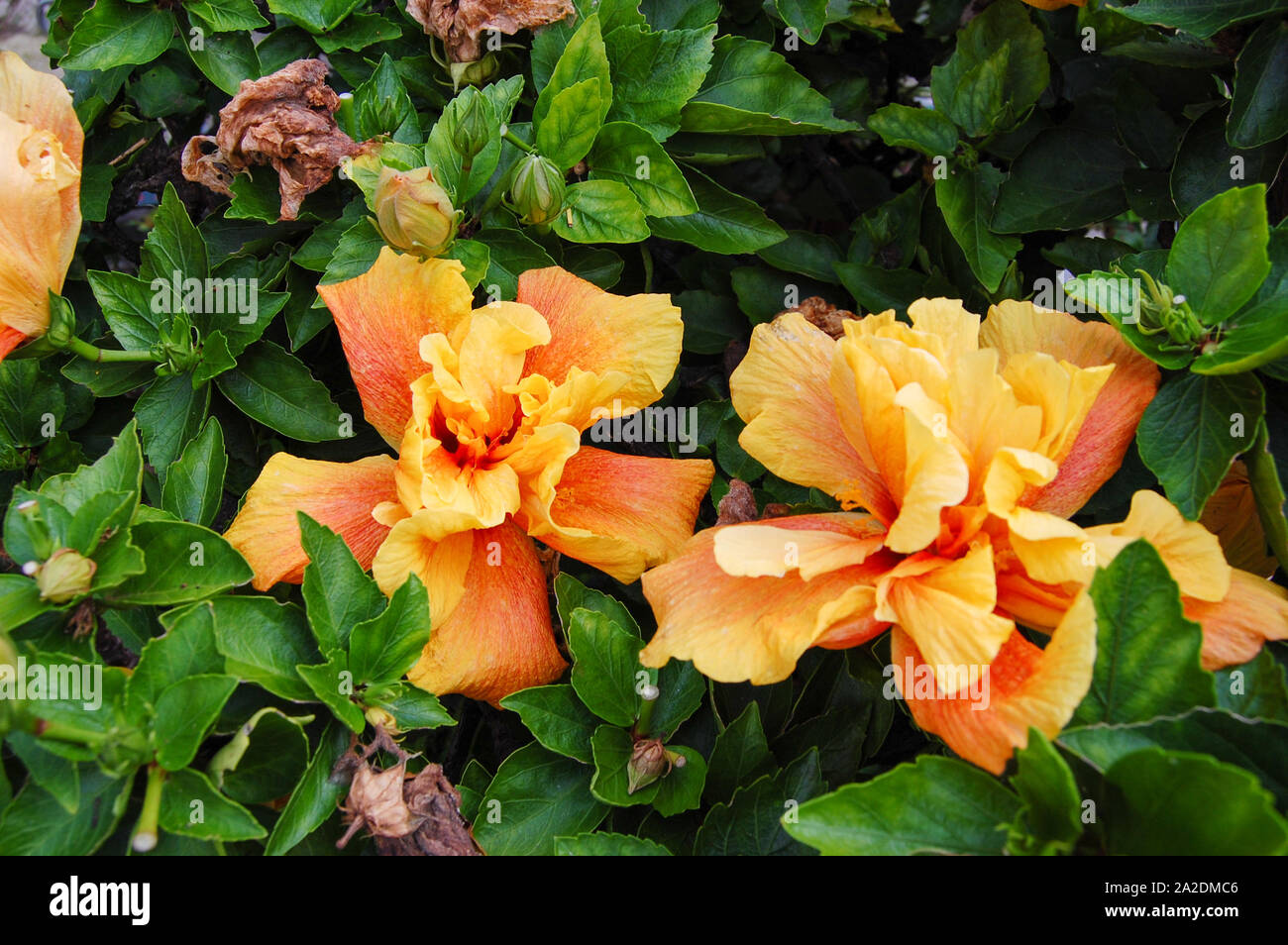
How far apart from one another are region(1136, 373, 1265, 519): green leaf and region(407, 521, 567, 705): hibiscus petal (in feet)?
2.49

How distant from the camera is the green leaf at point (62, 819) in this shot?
1.07 metres

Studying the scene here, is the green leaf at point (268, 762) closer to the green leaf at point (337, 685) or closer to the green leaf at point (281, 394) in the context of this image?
the green leaf at point (337, 685)

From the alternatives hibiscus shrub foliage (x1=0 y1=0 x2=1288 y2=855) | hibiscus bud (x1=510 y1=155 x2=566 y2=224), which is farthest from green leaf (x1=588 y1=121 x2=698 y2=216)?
hibiscus bud (x1=510 y1=155 x2=566 y2=224)

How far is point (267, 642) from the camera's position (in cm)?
123

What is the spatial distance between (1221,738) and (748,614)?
18.8 inches

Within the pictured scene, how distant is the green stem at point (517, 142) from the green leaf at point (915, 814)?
0.97 metres

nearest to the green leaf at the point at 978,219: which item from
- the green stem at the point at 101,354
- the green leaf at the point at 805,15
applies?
the green leaf at the point at 805,15

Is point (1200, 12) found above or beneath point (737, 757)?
above

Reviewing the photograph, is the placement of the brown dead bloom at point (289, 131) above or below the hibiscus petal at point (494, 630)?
above

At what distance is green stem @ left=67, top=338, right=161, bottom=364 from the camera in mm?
1438

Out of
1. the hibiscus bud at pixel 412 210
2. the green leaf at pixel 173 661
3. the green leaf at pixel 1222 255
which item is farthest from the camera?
the hibiscus bud at pixel 412 210

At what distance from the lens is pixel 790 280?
179cm

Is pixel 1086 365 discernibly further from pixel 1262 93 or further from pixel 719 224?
pixel 719 224

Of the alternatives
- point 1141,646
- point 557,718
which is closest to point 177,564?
point 557,718
